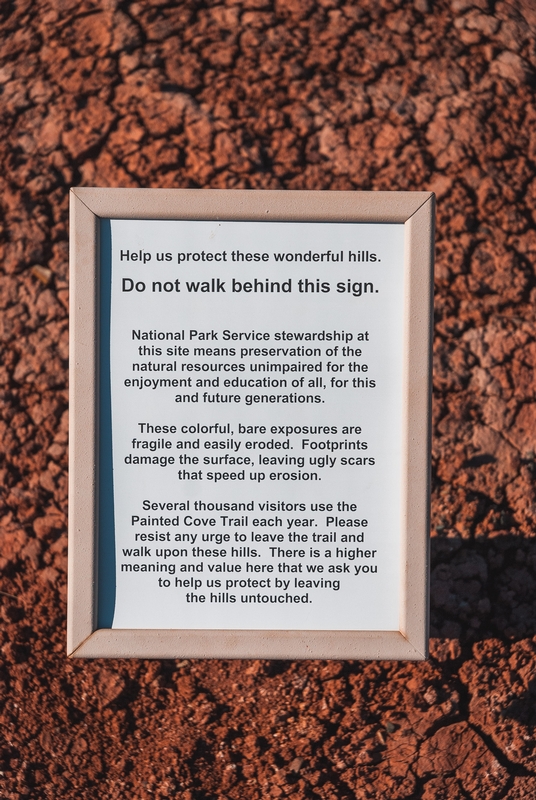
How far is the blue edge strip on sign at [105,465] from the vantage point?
1.14 metres

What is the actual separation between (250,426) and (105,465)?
9.5 inches

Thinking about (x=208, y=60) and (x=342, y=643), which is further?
(x=208, y=60)

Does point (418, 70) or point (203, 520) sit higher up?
point (418, 70)

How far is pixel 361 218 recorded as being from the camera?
3.74ft

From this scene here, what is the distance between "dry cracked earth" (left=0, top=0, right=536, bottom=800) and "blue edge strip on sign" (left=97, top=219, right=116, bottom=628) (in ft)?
1.88

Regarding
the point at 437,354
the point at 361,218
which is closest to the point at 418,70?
the point at 437,354

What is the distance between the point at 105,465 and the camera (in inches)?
45.4

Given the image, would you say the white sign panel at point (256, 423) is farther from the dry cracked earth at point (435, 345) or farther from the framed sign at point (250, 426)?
the dry cracked earth at point (435, 345)

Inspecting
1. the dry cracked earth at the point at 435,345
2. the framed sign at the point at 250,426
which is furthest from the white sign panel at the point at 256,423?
the dry cracked earth at the point at 435,345

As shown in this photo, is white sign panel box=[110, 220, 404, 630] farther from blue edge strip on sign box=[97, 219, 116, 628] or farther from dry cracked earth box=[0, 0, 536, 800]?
dry cracked earth box=[0, 0, 536, 800]

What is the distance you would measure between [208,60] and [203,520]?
130 centimetres

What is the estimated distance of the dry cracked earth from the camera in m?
1.66

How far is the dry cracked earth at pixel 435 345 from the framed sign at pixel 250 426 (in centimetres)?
57

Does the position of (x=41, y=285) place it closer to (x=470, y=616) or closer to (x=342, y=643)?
(x=342, y=643)
